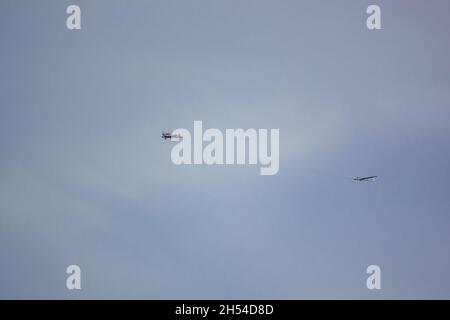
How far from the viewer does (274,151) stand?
894cm

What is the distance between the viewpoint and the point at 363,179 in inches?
349

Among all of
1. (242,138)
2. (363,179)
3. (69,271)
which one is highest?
(242,138)

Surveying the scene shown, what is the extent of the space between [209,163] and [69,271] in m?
2.88
